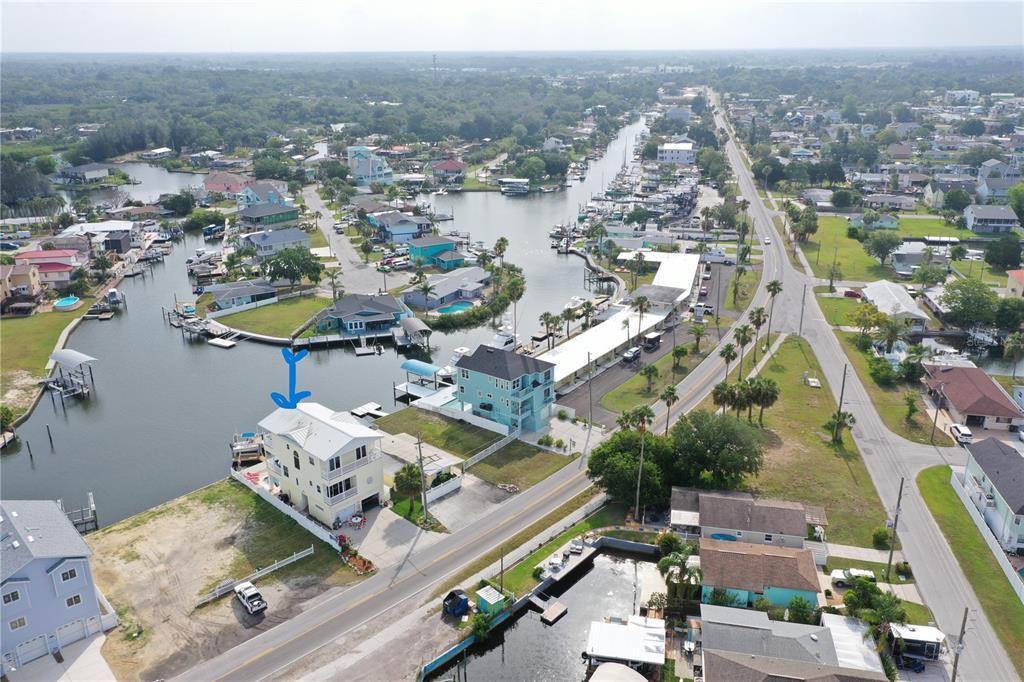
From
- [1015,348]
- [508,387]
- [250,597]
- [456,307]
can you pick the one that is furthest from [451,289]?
[1015,348]

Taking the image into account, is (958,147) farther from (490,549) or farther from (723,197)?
(490,549)

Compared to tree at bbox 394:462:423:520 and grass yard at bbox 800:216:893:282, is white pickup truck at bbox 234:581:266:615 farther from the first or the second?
grass yard at bbox 800:216:893:282

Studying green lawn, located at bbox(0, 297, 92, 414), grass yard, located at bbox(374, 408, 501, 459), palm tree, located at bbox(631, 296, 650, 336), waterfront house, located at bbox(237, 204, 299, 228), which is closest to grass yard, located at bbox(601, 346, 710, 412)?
palm tree, located at bbox(631, 296, 650, 336)

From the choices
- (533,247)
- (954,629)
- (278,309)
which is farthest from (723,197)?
(954,629)

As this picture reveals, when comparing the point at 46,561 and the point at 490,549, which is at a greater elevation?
the point at 46,561

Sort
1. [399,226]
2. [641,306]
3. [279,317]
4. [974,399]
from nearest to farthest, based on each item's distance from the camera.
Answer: [974,399]
[641,306]
[279,317]
[399,226]

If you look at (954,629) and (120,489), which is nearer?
(954,629)

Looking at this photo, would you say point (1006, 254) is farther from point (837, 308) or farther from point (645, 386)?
point (645, 386)

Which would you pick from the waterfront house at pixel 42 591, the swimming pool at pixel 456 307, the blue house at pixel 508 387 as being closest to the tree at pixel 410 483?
the blue house at pixel 508 387
